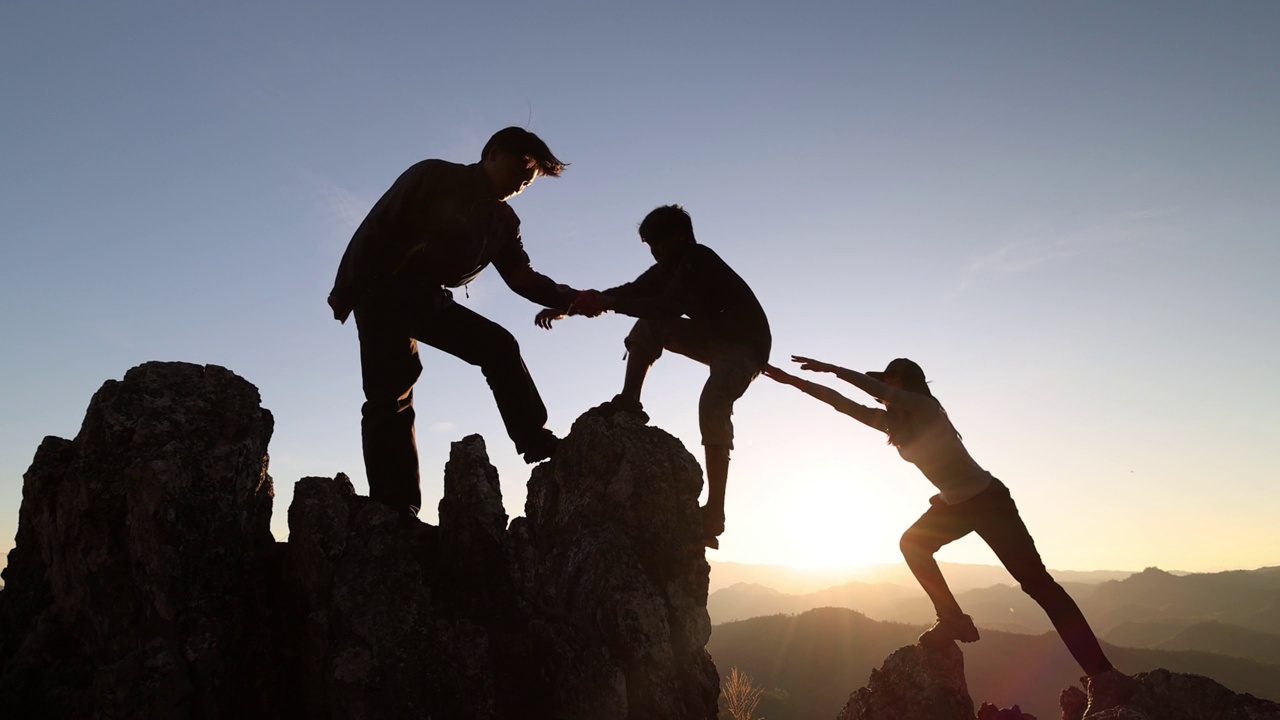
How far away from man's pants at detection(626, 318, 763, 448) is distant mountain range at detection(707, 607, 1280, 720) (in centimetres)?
5312

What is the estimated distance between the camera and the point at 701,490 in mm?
6598

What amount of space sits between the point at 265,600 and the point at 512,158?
160 inches

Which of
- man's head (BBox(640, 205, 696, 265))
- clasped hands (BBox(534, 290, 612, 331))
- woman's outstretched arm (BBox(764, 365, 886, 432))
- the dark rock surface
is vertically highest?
man's head (BBox(640, 205, 696, 265))

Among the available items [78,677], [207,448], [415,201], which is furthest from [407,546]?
[415,201]

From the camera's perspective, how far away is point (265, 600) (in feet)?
15.5

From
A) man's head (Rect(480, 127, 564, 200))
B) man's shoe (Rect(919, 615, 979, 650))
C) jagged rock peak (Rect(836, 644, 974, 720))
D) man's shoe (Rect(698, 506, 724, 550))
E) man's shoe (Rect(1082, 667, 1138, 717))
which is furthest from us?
man's shoe (Rect(698, 506, 724, 550))

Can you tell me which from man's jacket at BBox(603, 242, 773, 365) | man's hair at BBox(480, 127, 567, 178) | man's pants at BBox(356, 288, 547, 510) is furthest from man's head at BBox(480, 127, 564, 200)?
man's jacket at BBox(603, 242, 773, 365)

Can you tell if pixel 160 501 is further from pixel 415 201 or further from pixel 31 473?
pixel 415 201

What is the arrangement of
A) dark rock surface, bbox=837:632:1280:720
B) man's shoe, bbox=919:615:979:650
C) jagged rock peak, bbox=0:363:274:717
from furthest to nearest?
man's shoe, bbox=919:615:979:650
dark rock surface, bbox=837:632:1280:720
jagged rock peak, bbox=0:363:274:717

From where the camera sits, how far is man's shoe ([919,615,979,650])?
6.33 m

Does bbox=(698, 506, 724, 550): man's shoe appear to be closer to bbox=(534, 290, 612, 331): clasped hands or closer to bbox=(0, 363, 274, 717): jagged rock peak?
bbox=(534, 290, 612, 331): clasped hands

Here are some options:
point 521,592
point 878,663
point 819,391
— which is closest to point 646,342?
point 819,391

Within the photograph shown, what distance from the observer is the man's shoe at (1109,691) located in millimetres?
5426

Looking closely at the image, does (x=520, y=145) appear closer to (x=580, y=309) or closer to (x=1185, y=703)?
(x=580, y=309)
